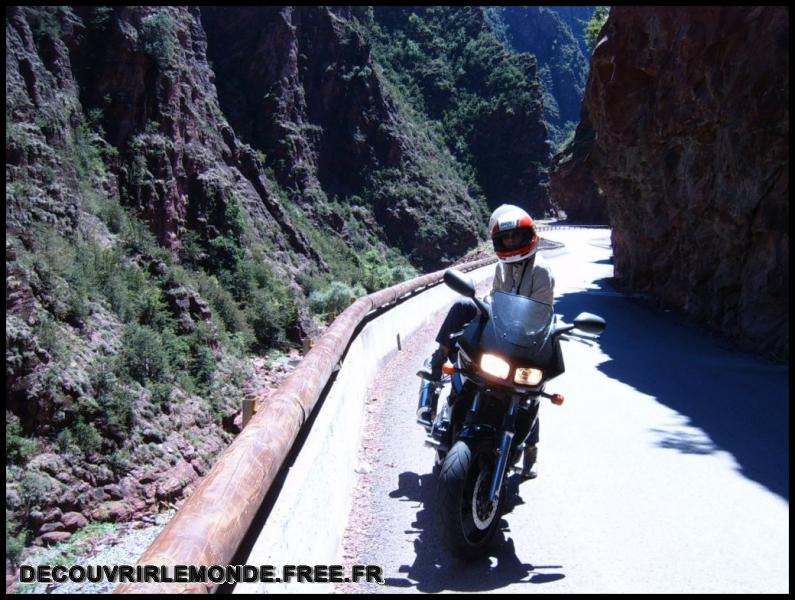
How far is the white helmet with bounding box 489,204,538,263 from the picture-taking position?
4.51 m

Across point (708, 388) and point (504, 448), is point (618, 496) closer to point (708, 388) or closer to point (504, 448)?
point (504, 448)

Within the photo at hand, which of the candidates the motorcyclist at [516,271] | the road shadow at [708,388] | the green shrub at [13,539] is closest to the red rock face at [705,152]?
the road shadow at [708,388]

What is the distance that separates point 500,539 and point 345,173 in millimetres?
55348

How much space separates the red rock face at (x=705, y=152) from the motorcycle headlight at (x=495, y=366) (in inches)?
370

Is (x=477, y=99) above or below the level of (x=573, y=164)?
above

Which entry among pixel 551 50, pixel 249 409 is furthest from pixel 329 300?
pixel 551 50

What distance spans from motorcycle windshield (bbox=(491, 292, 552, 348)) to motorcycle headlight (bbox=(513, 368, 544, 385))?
160mm

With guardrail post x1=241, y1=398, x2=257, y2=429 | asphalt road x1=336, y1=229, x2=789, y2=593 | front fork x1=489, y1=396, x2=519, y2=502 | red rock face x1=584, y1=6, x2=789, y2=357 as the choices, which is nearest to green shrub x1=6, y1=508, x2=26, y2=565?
asphalt road x1=336, y1=229, x2=789, y2=593

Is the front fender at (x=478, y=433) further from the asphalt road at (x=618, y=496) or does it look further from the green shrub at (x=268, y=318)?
the green shrub at (x=268, y=318)

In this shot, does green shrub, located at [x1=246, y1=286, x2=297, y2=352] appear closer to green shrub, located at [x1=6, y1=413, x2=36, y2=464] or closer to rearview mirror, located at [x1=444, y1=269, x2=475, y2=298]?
green shrub, located at [x1=6, y1=413, x2=36, y2=464]

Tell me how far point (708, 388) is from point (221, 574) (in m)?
8.28

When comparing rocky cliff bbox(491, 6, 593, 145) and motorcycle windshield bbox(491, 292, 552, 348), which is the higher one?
rocky cliff bbox(491, 6, 593, 145)

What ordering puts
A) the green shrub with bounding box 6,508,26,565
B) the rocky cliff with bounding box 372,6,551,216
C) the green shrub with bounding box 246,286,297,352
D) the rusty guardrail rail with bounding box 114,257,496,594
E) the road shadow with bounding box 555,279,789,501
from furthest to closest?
the rocky cliff with bounding box 372,6,551,216 < the green shrub with bounding box 246,286,297,352 < the green shrub with bounding box 6,508,26,565 < the road shadow with bounding box 555,279,789,501 < the rusty guardrail rail with bounding box 114,257,496,594

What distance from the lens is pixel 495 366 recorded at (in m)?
4.04
